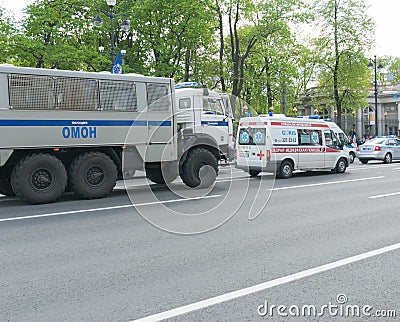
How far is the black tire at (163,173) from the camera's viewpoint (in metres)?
13.6

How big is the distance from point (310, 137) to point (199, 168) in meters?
6.82

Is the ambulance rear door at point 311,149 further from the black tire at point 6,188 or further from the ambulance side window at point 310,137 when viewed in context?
the black tire at point 6,188

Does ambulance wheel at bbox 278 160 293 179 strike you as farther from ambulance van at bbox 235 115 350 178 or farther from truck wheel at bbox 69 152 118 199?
truck wheel at bbox 69 152 118 199

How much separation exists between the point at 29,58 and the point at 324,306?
2779 centimetres

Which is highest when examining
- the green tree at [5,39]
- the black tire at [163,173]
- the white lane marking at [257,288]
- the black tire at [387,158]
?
the green tree at [5,39]

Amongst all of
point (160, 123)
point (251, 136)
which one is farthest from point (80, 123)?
point (251, 136)

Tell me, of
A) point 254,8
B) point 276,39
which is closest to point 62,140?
point 254,8

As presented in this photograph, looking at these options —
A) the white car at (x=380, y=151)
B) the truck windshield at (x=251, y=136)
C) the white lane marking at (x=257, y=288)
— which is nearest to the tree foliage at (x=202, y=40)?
the white car at (x=380, y=151)

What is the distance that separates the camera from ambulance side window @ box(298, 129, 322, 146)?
61.3ft

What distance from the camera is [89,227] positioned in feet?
28.2

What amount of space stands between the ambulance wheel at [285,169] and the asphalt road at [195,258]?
613 centimetres

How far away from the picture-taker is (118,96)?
12.3 m

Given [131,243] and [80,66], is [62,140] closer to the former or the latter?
[131,243]

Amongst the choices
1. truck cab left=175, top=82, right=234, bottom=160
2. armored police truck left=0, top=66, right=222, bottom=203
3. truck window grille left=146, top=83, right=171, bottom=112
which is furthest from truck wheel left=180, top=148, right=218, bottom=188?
truck window grille left=146, top=83, right=171, bottom=112
